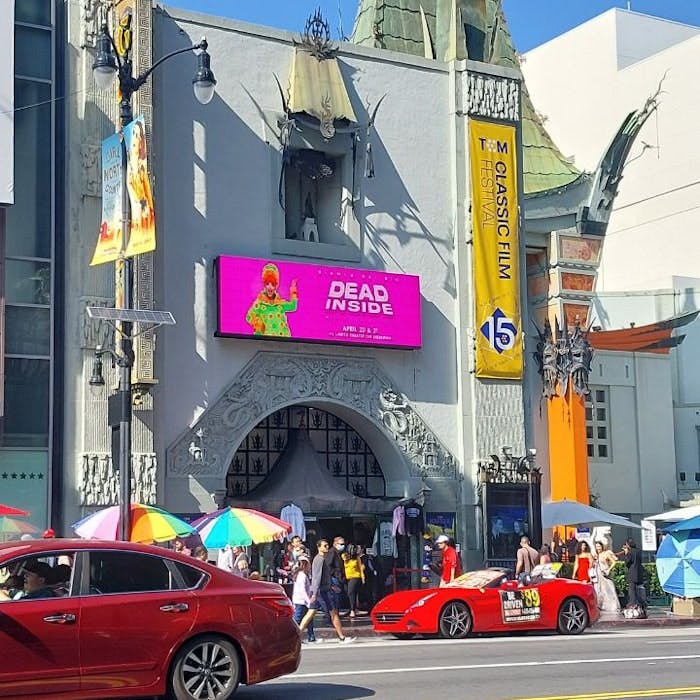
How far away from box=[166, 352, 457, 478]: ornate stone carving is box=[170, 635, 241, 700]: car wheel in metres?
15.9

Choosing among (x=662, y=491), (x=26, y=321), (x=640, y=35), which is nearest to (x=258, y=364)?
(x=26, y=321)

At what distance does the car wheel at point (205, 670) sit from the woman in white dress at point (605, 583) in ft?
60.0

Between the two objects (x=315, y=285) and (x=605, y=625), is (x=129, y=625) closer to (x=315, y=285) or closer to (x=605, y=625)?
(x=605, y=625)

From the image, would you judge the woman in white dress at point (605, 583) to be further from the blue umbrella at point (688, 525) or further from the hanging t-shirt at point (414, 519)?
the hanging t-shirt at point (414, 519)

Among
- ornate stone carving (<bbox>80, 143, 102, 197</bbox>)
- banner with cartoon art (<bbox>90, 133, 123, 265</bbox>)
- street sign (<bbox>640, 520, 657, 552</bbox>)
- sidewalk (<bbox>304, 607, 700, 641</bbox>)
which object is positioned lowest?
sidewalk (<bbox>304, 607, 700, 641</bbox>)

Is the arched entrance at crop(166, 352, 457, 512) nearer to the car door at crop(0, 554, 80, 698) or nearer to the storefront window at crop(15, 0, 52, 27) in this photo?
the storefront window at crop(15, 0, 52, 27)

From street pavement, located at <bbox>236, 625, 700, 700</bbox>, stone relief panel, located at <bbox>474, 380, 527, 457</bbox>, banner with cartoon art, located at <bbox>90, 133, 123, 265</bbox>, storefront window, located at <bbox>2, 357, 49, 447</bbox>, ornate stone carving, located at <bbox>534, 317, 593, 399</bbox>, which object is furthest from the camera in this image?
ornate stone carving, located at <bbox>534, 317, 593, 399</bbox>

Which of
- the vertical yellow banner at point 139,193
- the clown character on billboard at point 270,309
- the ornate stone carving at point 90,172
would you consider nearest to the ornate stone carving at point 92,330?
the ornate stone carving at point 90,172

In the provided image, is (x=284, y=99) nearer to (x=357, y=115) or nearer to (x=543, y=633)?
(x=357, y=115)

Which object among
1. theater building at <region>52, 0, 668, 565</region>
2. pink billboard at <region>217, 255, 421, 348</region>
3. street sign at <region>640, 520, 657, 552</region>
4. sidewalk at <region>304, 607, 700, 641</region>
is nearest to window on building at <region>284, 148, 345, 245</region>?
theater building at <region>52, 0, 668, 565</region>

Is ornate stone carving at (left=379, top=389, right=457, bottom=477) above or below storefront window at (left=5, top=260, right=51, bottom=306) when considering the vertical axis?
below

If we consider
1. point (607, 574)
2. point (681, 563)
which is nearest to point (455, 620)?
point (607, 574)

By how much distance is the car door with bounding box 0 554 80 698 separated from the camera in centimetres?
1062

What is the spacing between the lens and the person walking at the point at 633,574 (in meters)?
28.2
